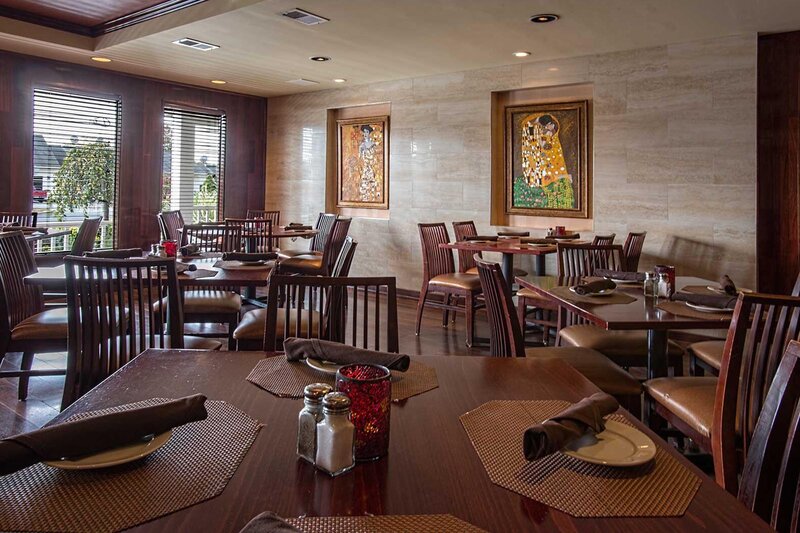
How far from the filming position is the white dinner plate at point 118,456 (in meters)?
0.94

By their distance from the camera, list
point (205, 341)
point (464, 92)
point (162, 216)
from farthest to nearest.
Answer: point (464, 92), point (162, 216), point (205, 341)

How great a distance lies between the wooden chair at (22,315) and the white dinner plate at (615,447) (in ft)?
9.08

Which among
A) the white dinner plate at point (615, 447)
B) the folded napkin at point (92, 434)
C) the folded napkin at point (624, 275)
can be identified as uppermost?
the folded napkin at point (624, 275)

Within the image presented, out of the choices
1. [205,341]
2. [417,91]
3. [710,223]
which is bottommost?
[205,341]

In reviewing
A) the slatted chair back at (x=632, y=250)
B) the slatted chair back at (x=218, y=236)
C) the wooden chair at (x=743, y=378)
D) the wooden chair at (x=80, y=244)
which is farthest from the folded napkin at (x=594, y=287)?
the wooden chair at (x=80, y=244)

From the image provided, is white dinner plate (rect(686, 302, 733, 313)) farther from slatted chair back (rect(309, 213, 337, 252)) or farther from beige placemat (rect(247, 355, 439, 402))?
slatted chair back (rect(309, 213, 337, 252))

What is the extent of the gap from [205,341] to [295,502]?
7.39 ft

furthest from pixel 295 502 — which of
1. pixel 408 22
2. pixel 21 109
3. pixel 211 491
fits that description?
pixel 21 109

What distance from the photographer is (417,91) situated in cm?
716

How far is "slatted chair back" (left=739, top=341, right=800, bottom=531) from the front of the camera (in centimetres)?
109

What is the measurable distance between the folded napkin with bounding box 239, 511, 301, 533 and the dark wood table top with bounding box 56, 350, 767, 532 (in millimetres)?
89

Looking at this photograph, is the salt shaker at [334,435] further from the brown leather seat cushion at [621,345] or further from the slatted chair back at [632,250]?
the slatted chair back at [632,250]

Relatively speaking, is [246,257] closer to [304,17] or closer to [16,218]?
[304,17]

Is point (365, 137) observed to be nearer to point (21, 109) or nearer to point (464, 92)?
point (464, 92)
